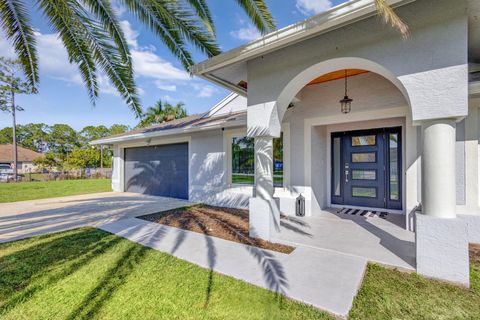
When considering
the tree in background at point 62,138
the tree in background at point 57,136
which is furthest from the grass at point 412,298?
the tree in background at point 62,138

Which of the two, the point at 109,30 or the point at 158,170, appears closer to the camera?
the point at 109,30

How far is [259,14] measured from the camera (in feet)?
18.0

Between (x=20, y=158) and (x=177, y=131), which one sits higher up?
(x=177, y=131)

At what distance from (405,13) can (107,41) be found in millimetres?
6064

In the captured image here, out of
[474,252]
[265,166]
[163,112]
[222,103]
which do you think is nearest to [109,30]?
[265,166]

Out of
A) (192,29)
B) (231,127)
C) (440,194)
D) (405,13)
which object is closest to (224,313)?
(440,194)

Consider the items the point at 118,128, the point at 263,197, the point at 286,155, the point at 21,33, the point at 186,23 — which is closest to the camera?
the point at 21,33

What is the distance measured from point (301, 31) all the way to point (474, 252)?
538 cm

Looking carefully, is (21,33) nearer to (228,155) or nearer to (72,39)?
(72,39)

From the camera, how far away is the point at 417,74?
354 cm

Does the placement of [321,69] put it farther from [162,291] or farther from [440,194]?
[162,291]

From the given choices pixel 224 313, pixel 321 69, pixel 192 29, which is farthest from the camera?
pixel 192 29

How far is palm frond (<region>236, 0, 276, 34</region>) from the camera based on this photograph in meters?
5.30

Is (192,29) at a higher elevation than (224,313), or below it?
higher
